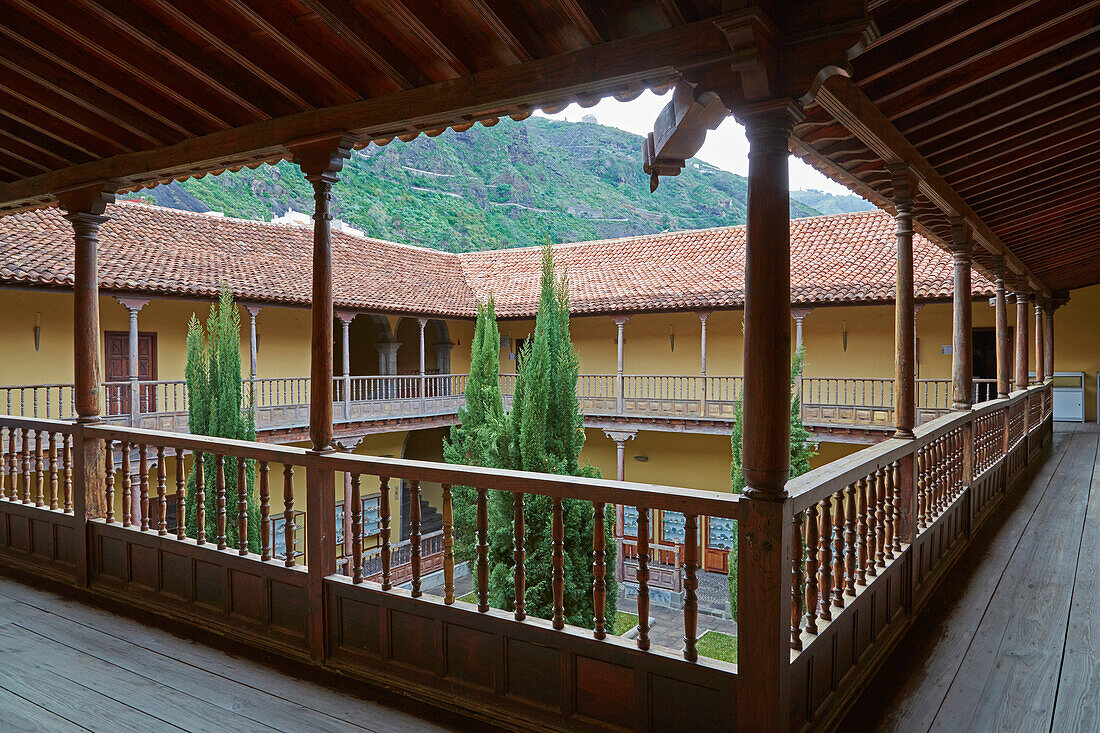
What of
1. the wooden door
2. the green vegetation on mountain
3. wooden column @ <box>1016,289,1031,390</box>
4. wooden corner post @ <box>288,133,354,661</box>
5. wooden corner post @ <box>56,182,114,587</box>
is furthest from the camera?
the green vegetation on mountain

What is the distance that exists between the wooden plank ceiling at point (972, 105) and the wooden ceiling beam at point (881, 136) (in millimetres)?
11

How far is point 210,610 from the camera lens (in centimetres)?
353

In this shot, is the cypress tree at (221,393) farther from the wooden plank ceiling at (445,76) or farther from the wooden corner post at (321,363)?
the wooden corner post at (321,363)

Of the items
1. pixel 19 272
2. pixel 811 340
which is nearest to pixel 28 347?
pixel 19 272

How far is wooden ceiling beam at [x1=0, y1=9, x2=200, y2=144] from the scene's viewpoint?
3.05 metres

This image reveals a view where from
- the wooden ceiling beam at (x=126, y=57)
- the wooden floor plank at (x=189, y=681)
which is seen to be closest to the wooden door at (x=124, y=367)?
the wooden floor plank at (x=189, y=681)

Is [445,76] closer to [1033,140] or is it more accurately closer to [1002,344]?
[1033,140]

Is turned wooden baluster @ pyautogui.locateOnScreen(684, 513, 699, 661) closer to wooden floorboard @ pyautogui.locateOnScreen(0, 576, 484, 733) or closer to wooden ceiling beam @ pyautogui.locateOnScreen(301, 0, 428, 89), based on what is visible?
wooden floorboard @ pyautogui.locateOnScreen(0, 576, 484, 733)

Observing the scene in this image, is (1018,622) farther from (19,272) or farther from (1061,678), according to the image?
(19,272)

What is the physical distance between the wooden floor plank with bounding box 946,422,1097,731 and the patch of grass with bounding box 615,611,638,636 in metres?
6.25

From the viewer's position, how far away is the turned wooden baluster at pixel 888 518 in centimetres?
340

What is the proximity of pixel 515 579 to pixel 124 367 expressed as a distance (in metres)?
12.1

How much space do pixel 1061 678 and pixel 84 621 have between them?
454 cm

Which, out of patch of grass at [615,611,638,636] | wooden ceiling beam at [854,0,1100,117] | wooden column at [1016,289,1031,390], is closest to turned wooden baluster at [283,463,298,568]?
wooden ceiling beam at [854,0,1100,117]
